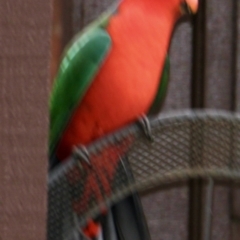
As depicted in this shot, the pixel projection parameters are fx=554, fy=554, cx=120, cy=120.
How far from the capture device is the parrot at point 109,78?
27.6 inches

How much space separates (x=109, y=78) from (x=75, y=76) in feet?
0.14

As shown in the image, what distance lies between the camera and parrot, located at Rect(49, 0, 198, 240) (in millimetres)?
701

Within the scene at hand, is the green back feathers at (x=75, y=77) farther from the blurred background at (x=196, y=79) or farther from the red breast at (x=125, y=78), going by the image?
the blurred background at (x=196, y=79)

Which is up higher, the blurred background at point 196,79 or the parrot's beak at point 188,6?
the parrot's beak at point 188,6

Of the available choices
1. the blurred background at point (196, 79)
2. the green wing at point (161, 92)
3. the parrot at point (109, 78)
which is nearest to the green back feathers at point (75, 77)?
the parrot at point (109, 78)

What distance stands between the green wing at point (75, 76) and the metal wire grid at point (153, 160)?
0.16 metres

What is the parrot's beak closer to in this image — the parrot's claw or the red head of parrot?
the red head of parrot

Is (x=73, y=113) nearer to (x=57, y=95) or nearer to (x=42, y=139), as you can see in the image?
(x=57, y=95)

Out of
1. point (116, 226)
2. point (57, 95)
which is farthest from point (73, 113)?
point (116, 226)

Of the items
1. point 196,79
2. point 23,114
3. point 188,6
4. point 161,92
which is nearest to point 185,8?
point 188,6

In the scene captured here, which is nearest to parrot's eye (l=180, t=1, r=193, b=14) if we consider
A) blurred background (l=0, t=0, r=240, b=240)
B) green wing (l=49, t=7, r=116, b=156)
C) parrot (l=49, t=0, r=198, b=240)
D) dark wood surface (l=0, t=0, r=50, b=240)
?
parrot (l=49, t=0, r=198, b=240)

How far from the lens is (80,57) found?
2.33 ft

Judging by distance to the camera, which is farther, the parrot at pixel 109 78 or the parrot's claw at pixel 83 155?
the parrot at pixel 109 78

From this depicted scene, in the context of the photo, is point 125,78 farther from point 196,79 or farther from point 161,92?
point 196,79
